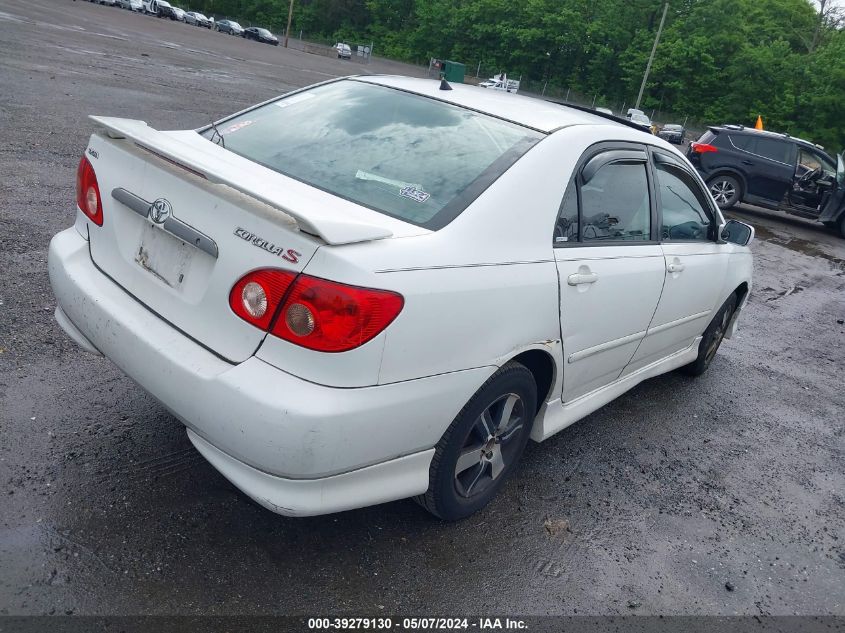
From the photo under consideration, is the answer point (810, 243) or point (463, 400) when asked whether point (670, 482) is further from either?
point (810, 243)

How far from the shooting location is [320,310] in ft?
7.30

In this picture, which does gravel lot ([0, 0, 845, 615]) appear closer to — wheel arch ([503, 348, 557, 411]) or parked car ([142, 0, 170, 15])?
wheel arch ([503, 348, 557, 411])

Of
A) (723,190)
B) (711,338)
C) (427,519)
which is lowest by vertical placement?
(723,190)

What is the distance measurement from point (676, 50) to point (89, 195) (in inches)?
2413

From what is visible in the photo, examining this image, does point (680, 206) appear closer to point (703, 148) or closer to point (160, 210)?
point (160, 210)

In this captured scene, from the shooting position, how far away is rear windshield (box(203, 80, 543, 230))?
2826mm

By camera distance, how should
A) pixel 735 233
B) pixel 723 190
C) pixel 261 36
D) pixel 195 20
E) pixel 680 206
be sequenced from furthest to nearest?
pixel 195 20 < pixel 261 36 < pixel 723 190 < pixel 735 233 < pixel 680 206

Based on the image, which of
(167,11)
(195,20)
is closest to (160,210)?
(167,11)

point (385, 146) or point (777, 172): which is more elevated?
point (385, 146)

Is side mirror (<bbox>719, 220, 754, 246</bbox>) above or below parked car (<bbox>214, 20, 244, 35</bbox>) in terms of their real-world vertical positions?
above

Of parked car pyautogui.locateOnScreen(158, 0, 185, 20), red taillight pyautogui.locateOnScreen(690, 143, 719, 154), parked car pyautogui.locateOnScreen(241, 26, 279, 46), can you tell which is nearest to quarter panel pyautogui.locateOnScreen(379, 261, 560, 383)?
red taillight pyautogui.locateOnScreen(690, 143, 719, 154)

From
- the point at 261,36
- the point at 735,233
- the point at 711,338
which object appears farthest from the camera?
the point at 261,36

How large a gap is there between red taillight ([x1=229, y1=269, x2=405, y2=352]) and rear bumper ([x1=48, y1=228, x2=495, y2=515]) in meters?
0.14

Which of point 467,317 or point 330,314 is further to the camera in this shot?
point 467,317
